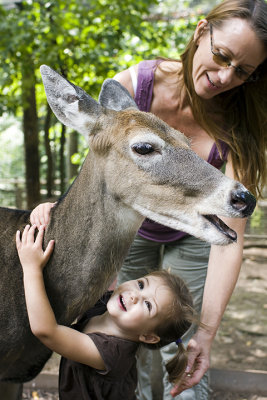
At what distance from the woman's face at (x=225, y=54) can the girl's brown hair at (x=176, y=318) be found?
3.67 ft

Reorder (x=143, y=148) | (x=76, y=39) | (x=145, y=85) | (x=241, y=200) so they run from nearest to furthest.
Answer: (x=241, y=200), (x=143, y=148), (x=145, y=85), (x=76, y=39)

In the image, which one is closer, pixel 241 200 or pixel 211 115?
pixel 241 200

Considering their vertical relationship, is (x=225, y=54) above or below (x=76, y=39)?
above

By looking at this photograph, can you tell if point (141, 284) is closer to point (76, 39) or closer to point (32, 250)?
point (32, 250)

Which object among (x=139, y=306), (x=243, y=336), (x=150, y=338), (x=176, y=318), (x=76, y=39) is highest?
(x=76, y=39)

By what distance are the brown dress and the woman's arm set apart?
325 mm

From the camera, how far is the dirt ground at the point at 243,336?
164 inches

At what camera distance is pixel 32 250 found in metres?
2.39

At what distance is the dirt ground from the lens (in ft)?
13.7

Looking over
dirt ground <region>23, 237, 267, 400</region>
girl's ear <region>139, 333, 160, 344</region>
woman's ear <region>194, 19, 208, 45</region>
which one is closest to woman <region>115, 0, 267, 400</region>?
woman's ear <region>194, 19, 208, 45</region>

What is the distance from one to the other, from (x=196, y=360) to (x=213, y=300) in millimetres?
358

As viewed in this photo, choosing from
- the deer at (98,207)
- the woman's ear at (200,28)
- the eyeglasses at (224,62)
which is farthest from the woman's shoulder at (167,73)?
the deer at (98,207)

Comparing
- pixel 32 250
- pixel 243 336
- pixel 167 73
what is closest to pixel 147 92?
pixel 167 73

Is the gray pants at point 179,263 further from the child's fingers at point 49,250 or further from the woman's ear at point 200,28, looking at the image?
the woman's ear at point 200,28
